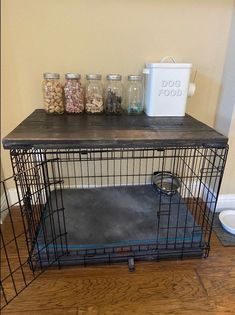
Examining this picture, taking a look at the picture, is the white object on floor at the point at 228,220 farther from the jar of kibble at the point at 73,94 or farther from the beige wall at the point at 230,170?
the jar of kibble at the point at 73,94

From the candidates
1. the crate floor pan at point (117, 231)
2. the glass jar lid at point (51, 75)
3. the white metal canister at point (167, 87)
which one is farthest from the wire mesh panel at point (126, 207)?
the glass jar lid at point (51, 75)

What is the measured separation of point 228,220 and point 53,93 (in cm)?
138

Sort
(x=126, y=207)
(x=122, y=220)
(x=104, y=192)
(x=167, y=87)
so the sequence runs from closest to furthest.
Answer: (x=167, y=87) < (x=122, y=220) < (x=126, y=207) < (x=104, y=192)

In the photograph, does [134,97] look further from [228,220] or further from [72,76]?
[228,220]

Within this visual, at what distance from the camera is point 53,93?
1.38 meters

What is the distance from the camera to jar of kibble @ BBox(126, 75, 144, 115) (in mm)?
1472

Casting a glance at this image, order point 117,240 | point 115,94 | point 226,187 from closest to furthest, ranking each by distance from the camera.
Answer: point 117,240 < point 115,94 < point 226,187

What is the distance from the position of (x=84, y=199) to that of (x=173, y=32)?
1191mm

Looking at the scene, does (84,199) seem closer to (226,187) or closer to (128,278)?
(128,278)

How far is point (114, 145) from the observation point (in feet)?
3.44

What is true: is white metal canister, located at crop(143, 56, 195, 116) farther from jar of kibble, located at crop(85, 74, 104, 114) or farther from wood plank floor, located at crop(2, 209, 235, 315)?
wood plank floor, located at crop(2, 209, 235, 315)

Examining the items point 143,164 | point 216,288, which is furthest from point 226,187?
point 216,288

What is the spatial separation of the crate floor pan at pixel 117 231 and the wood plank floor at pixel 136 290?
6cm

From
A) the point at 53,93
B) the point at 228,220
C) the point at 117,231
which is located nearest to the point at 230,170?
the point at 228,220
